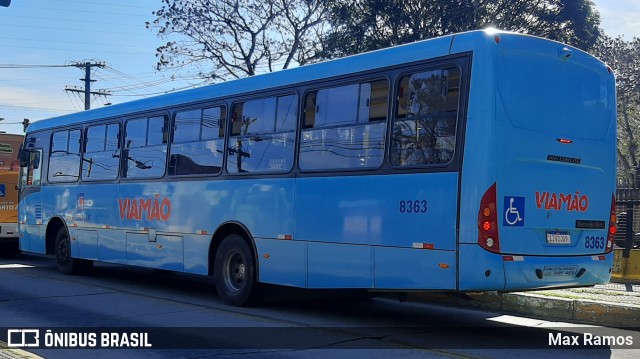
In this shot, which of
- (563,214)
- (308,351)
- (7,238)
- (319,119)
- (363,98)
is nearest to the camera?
(308,351)

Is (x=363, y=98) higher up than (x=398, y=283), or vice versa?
(x=363, y=98)

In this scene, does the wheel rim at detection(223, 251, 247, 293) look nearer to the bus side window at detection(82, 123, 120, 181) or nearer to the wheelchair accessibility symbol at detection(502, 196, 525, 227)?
the bus side window at detection(82, 123, 120, 181)

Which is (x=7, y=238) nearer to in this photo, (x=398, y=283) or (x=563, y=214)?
(x=398, y=283)

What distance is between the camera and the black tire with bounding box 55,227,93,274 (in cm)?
1559

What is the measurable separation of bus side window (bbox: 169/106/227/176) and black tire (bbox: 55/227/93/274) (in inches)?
182

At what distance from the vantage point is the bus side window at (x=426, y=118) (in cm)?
792

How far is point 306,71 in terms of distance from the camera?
1000 cm

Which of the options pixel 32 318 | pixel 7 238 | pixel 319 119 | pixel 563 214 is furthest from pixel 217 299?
pixel 7 238

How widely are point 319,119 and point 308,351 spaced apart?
11.1ft

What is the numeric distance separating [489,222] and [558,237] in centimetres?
112

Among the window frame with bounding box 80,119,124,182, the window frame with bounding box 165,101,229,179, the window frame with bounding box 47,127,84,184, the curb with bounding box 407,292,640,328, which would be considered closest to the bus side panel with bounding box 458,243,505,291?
the curb with bounding box 407,292,640,328

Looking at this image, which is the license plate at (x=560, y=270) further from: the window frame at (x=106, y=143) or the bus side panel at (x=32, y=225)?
the bus side panel at (x=32, y=225)

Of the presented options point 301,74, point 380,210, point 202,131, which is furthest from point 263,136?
point 380,210

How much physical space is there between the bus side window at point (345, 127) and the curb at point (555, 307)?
3.15 meters
